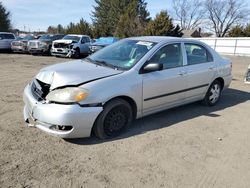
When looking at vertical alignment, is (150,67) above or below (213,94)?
above

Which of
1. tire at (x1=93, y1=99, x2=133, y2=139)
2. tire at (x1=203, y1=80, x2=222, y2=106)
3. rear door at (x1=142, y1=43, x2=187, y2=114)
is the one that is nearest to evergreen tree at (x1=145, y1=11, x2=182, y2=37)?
tire at (x1=203, y1=80, x2=222, y2=106)

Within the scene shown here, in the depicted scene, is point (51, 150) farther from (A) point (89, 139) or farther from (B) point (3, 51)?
(B) point (3, 51)

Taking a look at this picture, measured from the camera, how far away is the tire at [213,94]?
6513 millimetres

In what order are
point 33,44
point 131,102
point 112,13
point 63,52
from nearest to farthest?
point 131,102
point 63,52
point 33,44
point 112,13

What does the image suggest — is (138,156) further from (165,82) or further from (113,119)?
(165,82)

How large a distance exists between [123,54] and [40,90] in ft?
5.52

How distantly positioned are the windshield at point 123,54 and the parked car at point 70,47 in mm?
14123

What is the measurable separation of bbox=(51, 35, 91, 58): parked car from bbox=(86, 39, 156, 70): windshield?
14.1 m

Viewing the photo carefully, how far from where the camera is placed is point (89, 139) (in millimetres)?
4402

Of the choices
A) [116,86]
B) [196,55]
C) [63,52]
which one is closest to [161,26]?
[63,52]

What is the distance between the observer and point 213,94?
664cm

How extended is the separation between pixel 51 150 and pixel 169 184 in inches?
67.8

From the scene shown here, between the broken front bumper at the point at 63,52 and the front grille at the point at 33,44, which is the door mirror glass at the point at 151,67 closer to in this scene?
the broken front bumper at the point at 63,52

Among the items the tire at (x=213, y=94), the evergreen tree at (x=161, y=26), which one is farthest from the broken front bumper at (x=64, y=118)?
the evergreen tree at (x=161, y=26)
